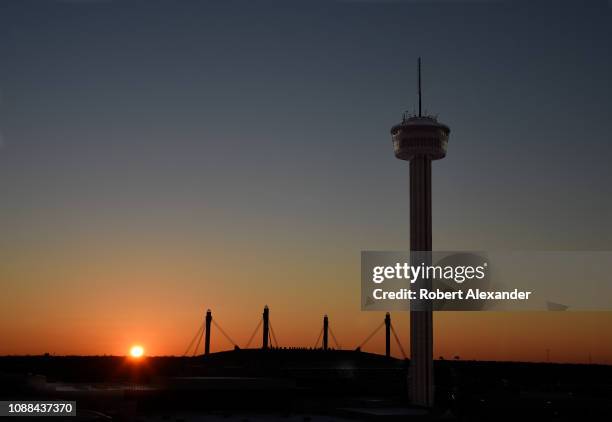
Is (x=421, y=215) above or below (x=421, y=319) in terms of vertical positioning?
above

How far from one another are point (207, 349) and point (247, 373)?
4860cm

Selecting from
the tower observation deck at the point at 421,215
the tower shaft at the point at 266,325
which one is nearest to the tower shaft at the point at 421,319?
the tower observation deck at the point at 421,215

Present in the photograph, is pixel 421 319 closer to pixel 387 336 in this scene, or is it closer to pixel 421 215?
pixel 421 215

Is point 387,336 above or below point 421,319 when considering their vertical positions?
below

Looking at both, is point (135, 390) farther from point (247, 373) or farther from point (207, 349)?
point (207, 349)

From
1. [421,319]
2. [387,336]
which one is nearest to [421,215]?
[421,319]

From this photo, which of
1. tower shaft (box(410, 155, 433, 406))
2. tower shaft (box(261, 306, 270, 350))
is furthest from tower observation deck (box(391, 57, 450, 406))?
tower shaft (box(261, 306, 270, 350))

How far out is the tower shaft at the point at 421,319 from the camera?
405 feet

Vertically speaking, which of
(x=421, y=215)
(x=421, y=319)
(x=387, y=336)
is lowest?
(x=387, y=336)

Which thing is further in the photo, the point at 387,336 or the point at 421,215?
the point at 387,336

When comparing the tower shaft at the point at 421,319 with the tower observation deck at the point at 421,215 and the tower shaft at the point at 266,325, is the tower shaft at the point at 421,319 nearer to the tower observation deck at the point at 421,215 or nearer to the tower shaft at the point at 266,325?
the tower observation deck at the point at 421,215

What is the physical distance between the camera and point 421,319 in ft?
408

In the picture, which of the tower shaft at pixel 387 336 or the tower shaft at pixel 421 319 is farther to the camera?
the tower shaft at pixel 387 336

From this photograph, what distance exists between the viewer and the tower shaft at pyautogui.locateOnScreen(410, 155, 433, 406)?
123312mm
